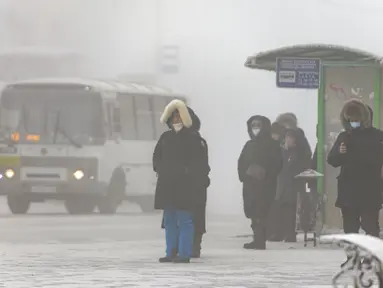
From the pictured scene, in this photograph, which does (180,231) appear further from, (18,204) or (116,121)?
(116,121)

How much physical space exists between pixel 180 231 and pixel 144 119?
12.2m

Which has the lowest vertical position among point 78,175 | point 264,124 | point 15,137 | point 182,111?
point 78,175

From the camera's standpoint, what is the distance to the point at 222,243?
675 inches

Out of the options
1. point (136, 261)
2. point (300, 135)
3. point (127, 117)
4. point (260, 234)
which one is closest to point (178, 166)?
point (136, 261)

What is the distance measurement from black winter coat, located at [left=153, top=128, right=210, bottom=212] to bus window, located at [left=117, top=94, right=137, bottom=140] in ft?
38.4

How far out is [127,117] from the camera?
83.3 ft

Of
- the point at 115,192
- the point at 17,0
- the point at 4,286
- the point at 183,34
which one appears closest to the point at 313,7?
the point at 183,34

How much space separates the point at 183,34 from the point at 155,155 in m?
16.2

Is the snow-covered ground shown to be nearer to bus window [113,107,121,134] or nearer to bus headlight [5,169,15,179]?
bus headlight [5,169,15,179]

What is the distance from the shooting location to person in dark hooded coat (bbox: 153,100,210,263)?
13484 millimetres

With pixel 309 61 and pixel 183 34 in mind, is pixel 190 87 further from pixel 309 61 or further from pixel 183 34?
pixel 309 61

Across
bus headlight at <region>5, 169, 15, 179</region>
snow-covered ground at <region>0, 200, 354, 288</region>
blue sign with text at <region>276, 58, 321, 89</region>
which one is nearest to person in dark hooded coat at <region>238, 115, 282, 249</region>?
snow-covered ground at <region>0, 200, 354, 288</region>

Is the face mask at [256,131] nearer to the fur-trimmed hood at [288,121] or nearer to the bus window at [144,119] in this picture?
the fur-trimmed hood at [288,121]

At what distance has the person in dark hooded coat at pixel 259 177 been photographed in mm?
15633
